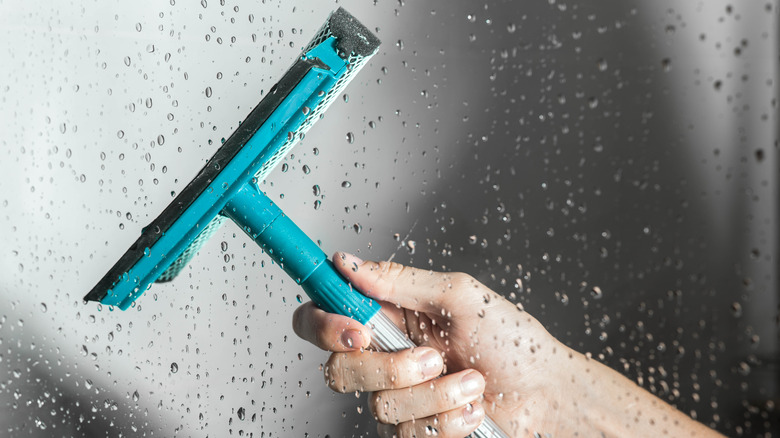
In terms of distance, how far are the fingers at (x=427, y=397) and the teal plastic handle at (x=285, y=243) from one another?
0.08m

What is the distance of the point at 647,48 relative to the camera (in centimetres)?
27

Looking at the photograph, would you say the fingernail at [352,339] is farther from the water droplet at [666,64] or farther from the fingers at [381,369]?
the water droplet at [666,64]

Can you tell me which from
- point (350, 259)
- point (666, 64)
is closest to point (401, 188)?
point (350, 259)

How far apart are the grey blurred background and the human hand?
0.02 meters

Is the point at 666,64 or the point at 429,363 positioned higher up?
the point at 666,64

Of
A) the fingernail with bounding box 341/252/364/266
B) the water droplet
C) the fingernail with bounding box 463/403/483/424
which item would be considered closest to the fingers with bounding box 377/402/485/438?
the fingernail with bounding box 463/403/483/424

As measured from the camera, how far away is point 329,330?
402mm

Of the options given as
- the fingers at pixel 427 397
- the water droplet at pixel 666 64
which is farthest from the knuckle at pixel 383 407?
the water droplet at pixel 666 64

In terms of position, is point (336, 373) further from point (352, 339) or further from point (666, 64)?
point (666, 64)

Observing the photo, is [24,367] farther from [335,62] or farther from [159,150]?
[335,62]

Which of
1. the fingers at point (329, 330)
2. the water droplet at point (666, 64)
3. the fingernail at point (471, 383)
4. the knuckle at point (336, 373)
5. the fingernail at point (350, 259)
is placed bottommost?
the knuckle at point (336, 373)

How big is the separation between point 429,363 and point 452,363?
0.09 feet

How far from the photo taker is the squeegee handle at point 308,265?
371mm

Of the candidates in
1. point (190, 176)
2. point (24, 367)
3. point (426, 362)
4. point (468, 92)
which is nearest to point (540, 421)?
point (426, 362)
